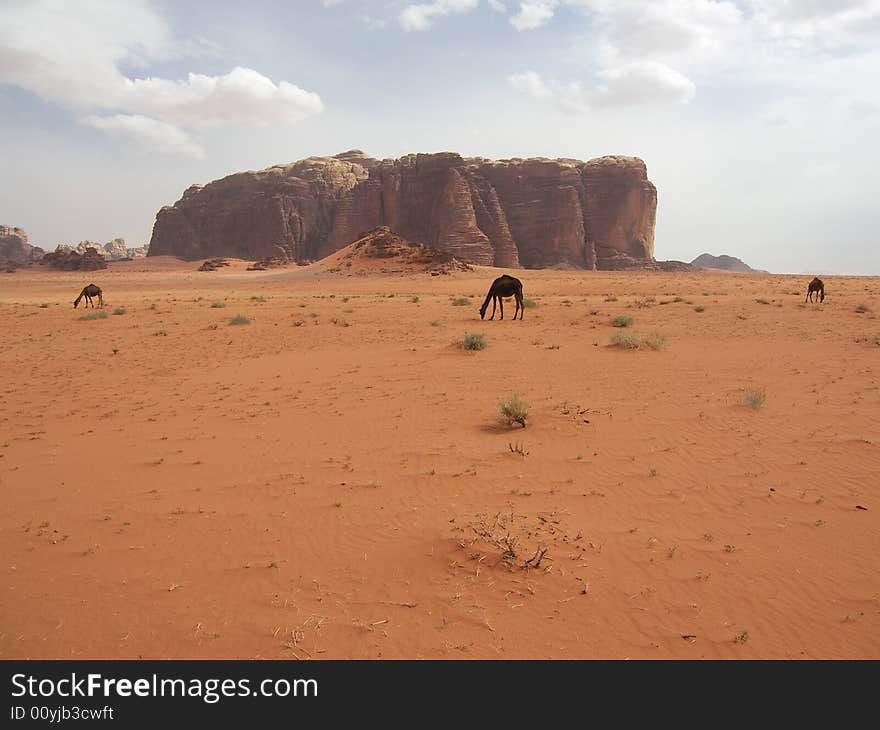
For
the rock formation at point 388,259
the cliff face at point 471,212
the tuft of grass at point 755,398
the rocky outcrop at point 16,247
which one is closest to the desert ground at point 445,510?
the tuft of grass at point 755,398

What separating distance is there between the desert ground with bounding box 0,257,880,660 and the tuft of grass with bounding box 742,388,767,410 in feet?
0.17

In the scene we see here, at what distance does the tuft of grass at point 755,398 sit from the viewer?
352 inches

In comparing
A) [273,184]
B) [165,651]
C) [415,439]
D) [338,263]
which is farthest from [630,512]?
[273,184]

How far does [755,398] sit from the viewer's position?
9.01 meters

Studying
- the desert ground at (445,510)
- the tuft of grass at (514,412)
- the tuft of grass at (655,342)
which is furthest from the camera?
the tuft of grass at (655,342)

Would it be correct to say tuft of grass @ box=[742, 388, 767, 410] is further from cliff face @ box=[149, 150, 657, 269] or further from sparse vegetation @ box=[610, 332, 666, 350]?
cliff face @ box=[149, 150, 657, 269]

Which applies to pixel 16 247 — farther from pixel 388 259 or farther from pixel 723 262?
pixel 723 262

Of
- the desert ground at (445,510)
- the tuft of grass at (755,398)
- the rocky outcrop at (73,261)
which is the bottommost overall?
the desert ground at (445,510)

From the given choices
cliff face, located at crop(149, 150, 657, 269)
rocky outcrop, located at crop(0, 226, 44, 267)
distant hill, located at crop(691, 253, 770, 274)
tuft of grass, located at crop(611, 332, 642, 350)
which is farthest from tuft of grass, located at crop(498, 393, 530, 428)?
distant hill, located at crop(691, 253, 770, 274)

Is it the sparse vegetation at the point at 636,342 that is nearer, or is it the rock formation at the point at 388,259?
the sparse vegetation at the point at 636,342

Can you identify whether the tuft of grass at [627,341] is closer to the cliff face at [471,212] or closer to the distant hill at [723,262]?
the cliff face at [471,212]

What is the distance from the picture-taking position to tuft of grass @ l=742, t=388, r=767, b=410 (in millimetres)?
8945

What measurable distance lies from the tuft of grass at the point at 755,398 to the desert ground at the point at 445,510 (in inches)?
2.0

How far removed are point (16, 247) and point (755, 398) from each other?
15573cm
